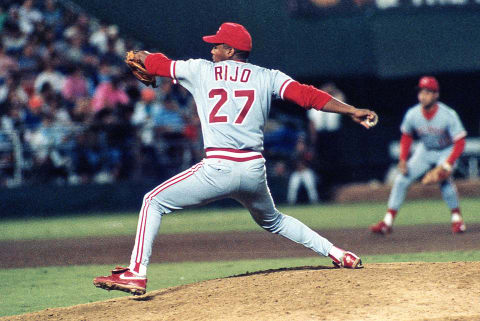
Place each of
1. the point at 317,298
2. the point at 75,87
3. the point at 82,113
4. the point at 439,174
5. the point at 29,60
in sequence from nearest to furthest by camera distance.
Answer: the point at 317,298 → the point at 439,174 → the point at 82,113 → the point at 75,87 → the point at 29,60

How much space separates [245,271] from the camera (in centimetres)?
770

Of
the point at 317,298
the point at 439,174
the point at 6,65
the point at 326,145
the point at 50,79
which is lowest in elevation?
the point at 317,298

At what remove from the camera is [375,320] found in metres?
4.87

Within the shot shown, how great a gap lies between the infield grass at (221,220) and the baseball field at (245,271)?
3cm

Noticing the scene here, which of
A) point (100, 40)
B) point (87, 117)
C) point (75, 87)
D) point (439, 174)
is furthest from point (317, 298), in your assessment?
point (100, 40)

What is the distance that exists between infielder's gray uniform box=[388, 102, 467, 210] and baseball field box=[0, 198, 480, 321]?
0.59 m

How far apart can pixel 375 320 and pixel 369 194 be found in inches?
488

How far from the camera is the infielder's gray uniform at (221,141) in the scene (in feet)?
19.2

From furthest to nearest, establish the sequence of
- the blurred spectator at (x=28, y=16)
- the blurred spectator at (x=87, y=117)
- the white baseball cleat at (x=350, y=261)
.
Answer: the blurred spectator at (x=28, y=16) < the blurred spectator at (x=87, y=117) < the white baseball cleat at (x=350, y=261)

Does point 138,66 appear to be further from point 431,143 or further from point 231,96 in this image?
point 431,143

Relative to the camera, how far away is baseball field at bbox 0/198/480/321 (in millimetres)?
5277

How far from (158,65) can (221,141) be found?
78 cm

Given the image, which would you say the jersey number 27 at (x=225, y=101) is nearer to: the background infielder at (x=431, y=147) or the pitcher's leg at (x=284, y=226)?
the pitcher's leg at (x=284, y=226)

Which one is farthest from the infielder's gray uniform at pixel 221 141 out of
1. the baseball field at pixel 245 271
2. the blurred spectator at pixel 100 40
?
the blurred spectator at pixel 100 40
